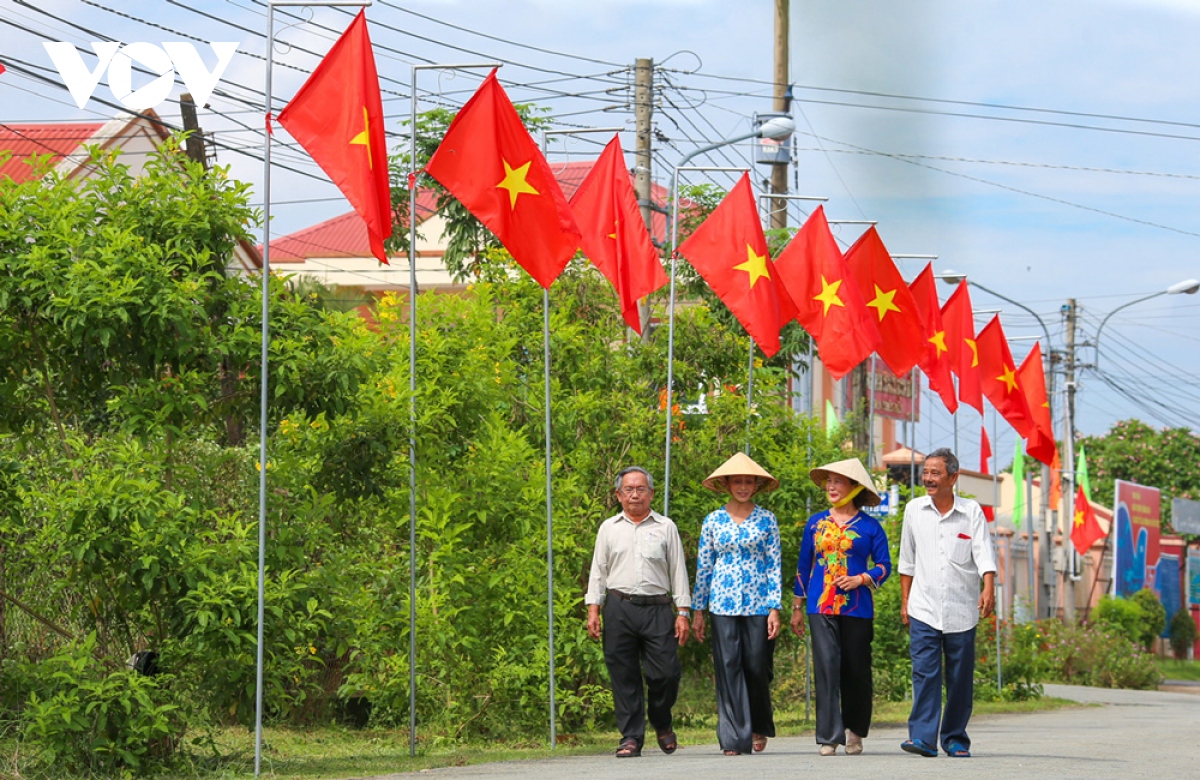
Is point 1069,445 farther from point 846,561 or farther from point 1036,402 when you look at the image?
point 846,561

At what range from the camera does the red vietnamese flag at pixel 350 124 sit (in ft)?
34.7

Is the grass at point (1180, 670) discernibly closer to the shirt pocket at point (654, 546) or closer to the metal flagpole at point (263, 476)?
the shirt pocket at point (654, 546)

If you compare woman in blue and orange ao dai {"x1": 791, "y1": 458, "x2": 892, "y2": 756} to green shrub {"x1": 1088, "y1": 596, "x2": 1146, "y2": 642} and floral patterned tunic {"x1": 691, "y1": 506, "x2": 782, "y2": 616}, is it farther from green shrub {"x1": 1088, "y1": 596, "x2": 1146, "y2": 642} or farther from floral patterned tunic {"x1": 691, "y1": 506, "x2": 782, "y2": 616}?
green shrub {"x1": 1088, "y1": 596, "x2": 1146, "y2": 642}

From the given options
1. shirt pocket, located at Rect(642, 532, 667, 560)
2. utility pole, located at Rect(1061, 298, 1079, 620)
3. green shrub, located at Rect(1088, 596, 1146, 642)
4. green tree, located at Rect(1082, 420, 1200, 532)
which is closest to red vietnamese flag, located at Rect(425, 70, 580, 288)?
shirt pocket, located at Rect(642, 532, 667, 560)

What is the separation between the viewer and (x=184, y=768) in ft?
31.9

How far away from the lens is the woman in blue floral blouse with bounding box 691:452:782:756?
416 inches

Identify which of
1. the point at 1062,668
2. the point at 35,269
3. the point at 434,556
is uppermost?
the point at 35,269

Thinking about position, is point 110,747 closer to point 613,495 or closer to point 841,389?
point 613,495

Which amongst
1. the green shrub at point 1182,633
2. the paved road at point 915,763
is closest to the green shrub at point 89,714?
the paved road at point 915,763

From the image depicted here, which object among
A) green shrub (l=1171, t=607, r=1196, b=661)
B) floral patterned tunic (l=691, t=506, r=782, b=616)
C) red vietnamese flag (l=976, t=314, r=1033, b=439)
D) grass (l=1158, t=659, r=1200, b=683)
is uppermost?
red vietnamese flag (l=976, t=314, r=1033, b=439)

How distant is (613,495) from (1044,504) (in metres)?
30.5

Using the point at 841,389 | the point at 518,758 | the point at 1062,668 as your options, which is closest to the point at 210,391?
the point at 518,758

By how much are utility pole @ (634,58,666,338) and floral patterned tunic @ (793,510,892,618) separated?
517 inches

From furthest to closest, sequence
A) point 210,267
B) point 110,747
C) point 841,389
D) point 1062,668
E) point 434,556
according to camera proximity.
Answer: point 841,389 < point 1062,668 < point 434,556 < point 210,267 < point 110,747
